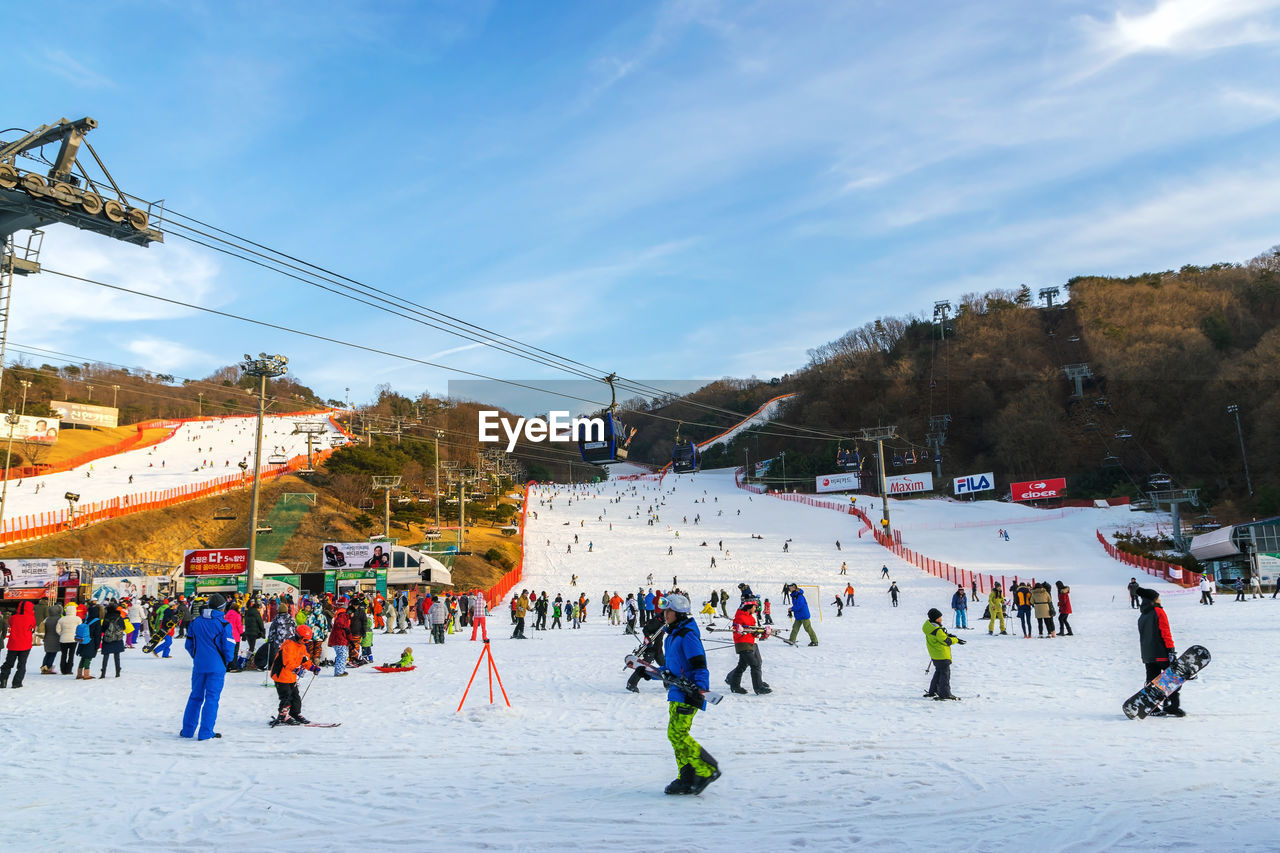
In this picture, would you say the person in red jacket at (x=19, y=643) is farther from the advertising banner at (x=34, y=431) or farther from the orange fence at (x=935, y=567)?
the advertising banner at (x=34, y=431)

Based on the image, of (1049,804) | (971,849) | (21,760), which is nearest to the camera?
(971,849)

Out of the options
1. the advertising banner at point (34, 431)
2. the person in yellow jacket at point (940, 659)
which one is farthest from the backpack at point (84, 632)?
the advertising banner at point (34, 431)

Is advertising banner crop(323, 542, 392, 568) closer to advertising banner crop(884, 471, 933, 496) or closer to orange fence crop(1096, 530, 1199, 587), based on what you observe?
orange fence crop(1096, 530, 1199, 587)

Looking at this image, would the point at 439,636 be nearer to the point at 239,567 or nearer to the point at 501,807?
the point at 239,567

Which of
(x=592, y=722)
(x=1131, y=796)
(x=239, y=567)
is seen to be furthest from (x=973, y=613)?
(x=239, y=567)

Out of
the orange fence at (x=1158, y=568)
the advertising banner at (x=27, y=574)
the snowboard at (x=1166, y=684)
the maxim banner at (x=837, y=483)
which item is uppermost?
the maxim banner at (x=837, y=483)

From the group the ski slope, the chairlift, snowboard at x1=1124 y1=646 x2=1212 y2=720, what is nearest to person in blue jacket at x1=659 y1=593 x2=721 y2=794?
snowboard at x1=1124 y1=646 x2=1212 y2=720

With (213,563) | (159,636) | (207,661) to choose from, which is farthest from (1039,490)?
(207,661)
